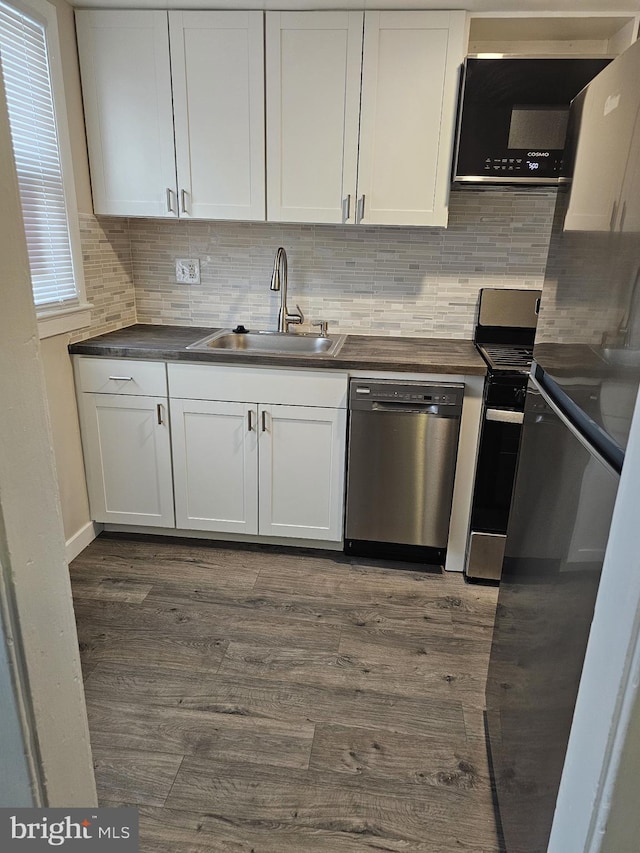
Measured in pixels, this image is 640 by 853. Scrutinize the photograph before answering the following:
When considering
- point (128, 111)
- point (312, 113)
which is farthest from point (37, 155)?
point (312, 113)

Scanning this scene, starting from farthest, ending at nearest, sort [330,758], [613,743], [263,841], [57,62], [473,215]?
[473,215] < [57,62] < [330,758] < [263,841] < [613,743]

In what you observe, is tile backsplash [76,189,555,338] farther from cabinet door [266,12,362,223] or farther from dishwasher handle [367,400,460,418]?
dishwasher handle [367,400,460,418]

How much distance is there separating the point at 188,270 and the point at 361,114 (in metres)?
1.14

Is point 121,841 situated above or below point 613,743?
below

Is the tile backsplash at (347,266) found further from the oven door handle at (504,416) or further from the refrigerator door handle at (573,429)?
the refrigerator door handle at (573,429)

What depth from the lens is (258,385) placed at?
2510 millimetres

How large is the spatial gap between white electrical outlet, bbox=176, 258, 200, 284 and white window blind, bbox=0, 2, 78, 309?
60 cm

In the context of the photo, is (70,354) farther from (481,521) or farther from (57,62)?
(481,521)

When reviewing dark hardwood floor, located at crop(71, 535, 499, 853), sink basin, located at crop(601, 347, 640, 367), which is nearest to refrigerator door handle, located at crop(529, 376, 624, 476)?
sink basin, located at crop(601, 347, 640, 367)

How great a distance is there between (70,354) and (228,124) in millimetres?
1205

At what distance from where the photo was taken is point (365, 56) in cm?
234

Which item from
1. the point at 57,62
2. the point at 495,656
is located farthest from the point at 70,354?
the point at 495,656

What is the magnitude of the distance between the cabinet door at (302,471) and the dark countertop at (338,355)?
0.72ft

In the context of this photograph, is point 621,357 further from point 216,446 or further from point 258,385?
point 216,446
